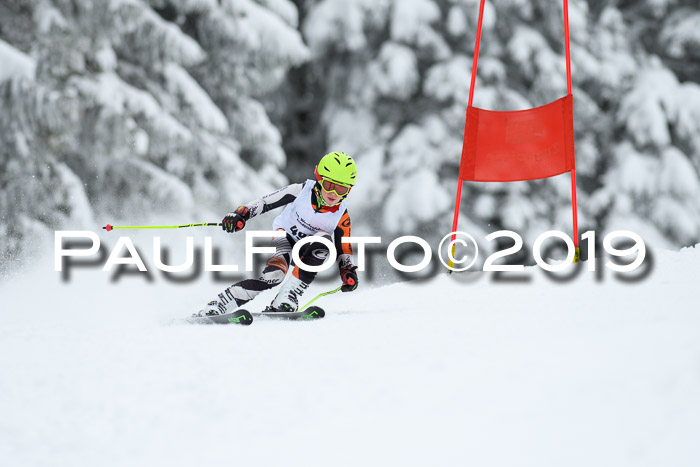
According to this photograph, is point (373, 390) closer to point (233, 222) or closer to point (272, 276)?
point (233, 222)

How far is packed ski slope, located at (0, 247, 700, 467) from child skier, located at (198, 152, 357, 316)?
266 mm

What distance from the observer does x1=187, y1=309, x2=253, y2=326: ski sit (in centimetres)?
403

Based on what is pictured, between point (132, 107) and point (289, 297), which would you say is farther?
point (132, 107)

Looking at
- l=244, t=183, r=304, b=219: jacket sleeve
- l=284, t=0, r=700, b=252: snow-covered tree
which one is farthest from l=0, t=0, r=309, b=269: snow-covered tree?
l=244, t=183, r=304, b=219: jacket sleeve

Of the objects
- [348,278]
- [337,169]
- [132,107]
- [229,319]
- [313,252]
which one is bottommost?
[229,319]

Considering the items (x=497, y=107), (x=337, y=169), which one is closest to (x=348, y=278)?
(x=337, y=169)

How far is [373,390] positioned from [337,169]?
1506 millimetres

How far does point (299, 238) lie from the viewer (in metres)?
4.32

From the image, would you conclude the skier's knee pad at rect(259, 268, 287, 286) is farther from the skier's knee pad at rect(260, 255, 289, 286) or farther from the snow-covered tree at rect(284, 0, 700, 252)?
the snow-covered tree at rect(284, 0, 700, 252)

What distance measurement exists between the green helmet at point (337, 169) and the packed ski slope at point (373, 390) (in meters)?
0.79

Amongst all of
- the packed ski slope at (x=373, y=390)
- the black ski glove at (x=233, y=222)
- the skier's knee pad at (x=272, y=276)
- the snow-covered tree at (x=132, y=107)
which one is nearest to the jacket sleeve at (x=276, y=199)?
the black ski glove at (x=233, y=222)

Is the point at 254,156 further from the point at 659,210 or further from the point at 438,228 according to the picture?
the point at 659,210

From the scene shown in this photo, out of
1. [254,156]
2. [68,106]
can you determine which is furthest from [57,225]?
[254,156]

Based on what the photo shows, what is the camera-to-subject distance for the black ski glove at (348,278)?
4188 mm
